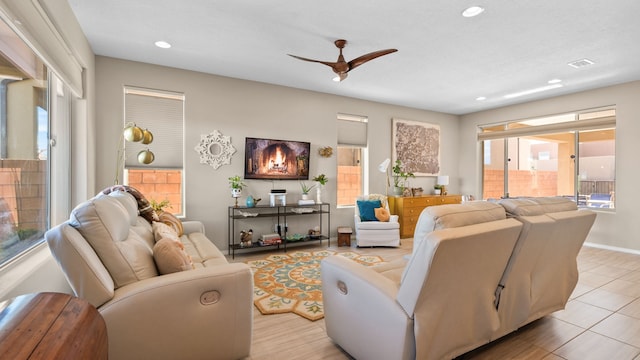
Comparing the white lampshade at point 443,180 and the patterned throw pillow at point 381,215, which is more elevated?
the white lampshade at point 443,180

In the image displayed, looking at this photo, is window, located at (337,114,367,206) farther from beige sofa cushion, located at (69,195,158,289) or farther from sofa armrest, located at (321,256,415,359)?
beige sofa cushion, located at (69,195,158,289)

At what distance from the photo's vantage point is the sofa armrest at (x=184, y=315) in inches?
58.9

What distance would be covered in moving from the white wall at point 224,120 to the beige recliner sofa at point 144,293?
257 cm

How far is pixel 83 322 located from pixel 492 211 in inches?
76.1

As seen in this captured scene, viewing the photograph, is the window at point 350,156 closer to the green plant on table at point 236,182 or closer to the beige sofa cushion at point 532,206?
the green plant on table at point 236,182

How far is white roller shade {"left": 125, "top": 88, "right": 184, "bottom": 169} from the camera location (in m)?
3.98

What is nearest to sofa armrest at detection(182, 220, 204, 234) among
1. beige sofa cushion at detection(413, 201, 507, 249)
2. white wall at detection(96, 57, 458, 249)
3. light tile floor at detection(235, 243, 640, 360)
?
white wall at detection(96, 57, 458, 249)

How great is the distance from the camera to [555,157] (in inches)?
232

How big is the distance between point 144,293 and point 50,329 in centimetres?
83

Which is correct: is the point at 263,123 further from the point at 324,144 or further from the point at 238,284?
the point at 238,284

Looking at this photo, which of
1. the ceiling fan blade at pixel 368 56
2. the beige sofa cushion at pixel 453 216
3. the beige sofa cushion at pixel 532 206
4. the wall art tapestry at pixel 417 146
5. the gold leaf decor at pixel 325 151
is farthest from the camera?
the wall art tapestry at pixel 417 146

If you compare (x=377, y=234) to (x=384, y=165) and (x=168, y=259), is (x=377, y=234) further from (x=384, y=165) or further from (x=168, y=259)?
(x=168, y=259)

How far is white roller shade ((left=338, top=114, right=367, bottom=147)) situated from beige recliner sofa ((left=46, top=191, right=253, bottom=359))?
417 cm

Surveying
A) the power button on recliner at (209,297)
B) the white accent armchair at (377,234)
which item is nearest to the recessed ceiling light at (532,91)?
the white accent armchair at (377,234)
